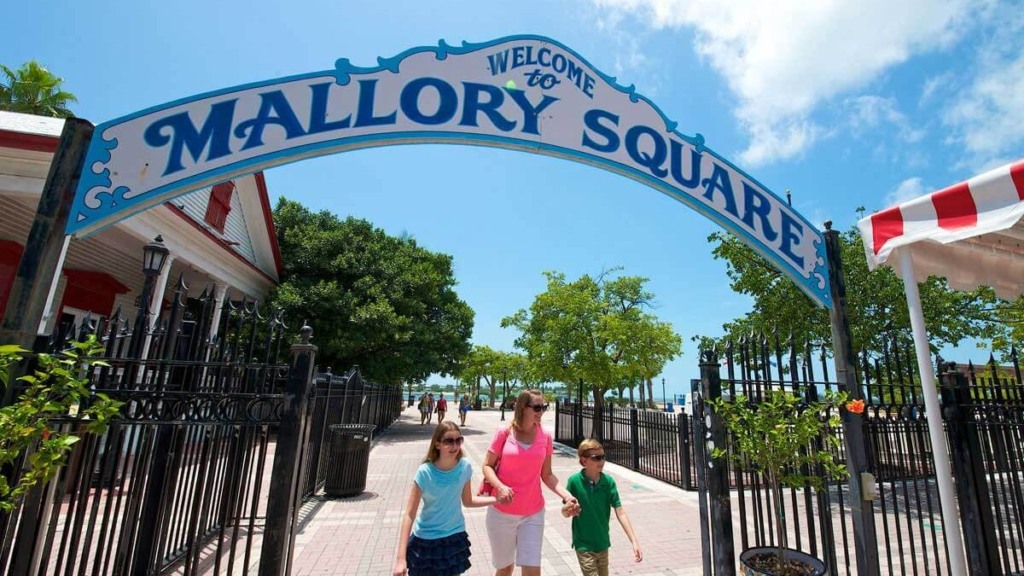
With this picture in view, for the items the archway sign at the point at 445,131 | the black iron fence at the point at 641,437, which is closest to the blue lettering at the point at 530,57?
the archway sign at the point at 445,131

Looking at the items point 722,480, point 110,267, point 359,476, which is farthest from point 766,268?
point 110,267

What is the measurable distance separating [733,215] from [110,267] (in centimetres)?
1595

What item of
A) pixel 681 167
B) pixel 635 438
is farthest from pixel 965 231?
pixel 635 438

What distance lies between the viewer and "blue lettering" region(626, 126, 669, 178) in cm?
457

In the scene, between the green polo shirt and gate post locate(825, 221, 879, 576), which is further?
gate post locate(825, 221, 879, 576)

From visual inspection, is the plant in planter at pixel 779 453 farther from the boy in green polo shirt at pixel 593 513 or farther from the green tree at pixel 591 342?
the green tree at pixel 591 342

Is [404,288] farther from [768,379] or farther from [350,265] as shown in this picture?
[768,379]

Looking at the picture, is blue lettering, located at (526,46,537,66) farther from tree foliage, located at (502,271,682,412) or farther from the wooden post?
tree foliage, located at (502,271,682,412)

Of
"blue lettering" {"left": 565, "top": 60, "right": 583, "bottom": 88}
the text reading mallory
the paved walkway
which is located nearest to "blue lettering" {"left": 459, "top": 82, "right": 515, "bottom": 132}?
the text reading mallory

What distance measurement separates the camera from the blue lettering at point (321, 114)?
12.3 feet

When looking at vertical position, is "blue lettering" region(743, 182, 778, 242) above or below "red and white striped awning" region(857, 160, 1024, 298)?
above

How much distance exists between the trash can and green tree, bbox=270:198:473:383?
8.67 meters

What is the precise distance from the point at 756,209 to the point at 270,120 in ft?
15.8

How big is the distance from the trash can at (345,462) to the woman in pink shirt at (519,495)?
5.09 m
